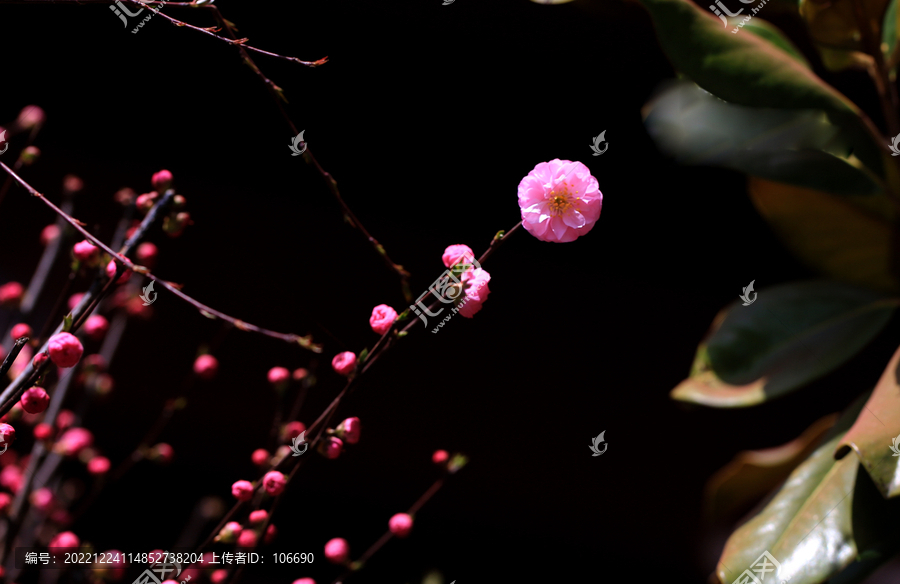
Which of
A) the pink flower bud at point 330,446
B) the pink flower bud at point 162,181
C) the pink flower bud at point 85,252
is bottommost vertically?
the pink flower bud at point 330,446

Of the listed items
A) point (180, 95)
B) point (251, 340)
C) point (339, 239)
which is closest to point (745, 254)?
point (339, 239)

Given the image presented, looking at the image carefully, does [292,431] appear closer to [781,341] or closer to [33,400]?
[33,400]

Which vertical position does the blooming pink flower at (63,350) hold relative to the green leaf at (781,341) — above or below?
above

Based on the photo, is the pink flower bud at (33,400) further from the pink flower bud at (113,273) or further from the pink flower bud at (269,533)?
the pink flower bud at (269,533)

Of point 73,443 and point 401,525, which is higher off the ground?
point 73,443

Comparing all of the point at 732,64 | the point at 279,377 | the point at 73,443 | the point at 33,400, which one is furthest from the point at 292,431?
the point at 732,64

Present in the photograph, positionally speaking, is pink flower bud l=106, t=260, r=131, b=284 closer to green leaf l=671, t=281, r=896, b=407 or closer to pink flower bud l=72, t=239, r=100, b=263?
pink flower bud l=72, t=239, r=100, b=263

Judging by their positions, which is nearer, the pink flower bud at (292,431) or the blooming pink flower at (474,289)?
the blooming pink flower at (474,289)

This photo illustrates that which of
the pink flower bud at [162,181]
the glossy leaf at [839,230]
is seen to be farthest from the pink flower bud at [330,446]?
the glossy leaf at [839,230]
